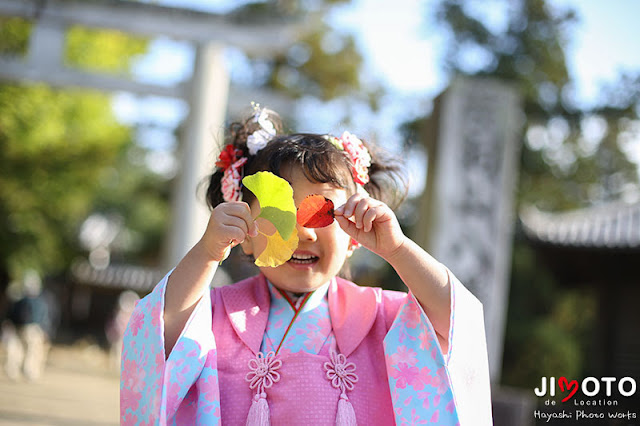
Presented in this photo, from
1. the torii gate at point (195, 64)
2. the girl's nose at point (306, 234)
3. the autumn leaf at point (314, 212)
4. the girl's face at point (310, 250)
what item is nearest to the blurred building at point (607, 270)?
the torii gate at point (195, 64)

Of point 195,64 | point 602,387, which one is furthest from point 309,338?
point 602,387

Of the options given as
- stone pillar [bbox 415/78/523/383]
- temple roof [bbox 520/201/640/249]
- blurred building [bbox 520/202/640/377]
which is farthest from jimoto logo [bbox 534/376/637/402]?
temple roof [bbox 520/201/640/249]

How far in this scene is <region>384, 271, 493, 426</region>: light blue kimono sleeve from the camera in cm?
156

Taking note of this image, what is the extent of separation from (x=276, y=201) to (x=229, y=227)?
0.41 ft

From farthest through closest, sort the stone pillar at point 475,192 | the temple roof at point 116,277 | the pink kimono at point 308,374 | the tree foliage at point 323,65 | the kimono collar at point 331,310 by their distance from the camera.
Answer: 1. the temple roof at point 116,277
2. the tree foliage at point 323,65
3. the stone pillar at point 475,192
4. the kimono collar at point 331,310
5. the pink kimono at point 308,374

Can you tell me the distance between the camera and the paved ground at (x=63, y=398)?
268 inches

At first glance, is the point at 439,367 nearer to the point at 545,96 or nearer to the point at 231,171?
the point at 231,171

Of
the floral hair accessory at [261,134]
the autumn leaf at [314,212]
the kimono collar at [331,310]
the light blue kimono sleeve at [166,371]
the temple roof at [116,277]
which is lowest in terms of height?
the light blue kimono sleeve at [166,371]

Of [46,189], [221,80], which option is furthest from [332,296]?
[46,189]

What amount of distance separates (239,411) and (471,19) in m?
14.9

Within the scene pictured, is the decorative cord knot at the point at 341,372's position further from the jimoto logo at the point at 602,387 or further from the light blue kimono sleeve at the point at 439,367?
the jimoto logo at the point at 602,387

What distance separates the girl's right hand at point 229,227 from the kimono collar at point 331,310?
0.99 ft

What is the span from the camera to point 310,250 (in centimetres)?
165

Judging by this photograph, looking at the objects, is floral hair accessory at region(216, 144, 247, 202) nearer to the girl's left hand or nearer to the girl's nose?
the girl's nose
